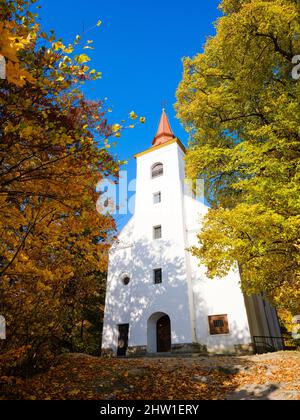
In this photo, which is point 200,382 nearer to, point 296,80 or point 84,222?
point 84,222

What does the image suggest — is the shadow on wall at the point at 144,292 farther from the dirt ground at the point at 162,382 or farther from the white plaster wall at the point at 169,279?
the dirt ground at the point at 162,382

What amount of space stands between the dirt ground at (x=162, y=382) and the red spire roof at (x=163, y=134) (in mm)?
19228

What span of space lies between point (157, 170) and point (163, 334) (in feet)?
41.0

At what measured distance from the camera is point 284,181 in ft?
25.4

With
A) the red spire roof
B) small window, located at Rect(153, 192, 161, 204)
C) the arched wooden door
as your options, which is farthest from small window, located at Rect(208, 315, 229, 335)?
the red spire roof

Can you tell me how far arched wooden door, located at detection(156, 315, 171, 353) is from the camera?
16.7 metres

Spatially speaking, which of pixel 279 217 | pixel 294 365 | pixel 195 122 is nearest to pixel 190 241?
pixel 195 122

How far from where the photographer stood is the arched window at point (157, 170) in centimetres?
2240

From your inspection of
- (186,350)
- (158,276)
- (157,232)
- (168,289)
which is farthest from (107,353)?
(157,232)

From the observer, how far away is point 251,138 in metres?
9.76

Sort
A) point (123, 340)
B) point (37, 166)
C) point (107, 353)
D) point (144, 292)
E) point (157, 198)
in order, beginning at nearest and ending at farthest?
point (37, 166), point (107, 353), point (123, 340), point (144, 292), point (157, 198)

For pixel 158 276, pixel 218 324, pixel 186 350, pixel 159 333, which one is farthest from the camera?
pixel 158 276

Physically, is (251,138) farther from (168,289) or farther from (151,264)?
(151,264)

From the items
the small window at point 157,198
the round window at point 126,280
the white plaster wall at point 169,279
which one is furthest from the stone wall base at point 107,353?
the small window at point 157,198
